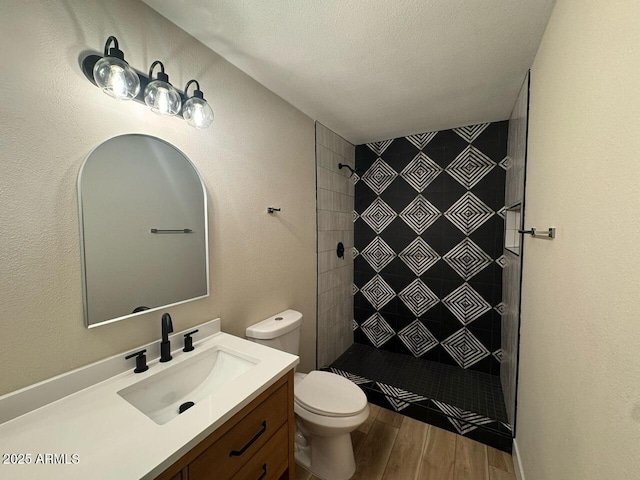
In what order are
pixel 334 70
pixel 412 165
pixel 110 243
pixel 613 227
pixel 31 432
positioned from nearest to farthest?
pixel 613 227 < pixel 31 432 < pixel 110 243 < pixel 334 70 < pixel 412 165

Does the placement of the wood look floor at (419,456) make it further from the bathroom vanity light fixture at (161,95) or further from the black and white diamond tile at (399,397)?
the bathroom vanity light fixture at (161,95)

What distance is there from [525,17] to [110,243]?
195 centimetres

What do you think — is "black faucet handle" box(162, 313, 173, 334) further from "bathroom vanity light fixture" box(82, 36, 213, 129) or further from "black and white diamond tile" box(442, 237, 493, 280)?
"black and white diamond tile" box(442, 237, 493, 280)

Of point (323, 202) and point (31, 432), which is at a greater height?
point (323, 202)

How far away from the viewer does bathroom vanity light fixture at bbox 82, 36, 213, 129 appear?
894mm

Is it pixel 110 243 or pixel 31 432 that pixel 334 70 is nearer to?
pixel 110 243

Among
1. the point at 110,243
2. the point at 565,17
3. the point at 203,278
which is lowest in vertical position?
the point at 203,278

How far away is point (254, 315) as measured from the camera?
5.34 ft

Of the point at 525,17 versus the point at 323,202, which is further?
the point at 323,202

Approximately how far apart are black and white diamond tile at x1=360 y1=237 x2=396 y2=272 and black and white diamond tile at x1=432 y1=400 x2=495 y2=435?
1.31 m

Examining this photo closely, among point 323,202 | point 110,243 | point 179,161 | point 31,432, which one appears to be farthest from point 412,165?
point 31,432

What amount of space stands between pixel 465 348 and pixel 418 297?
59cm

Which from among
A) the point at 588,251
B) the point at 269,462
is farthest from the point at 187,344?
the point at 588,251

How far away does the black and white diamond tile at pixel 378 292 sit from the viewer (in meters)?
2.76
